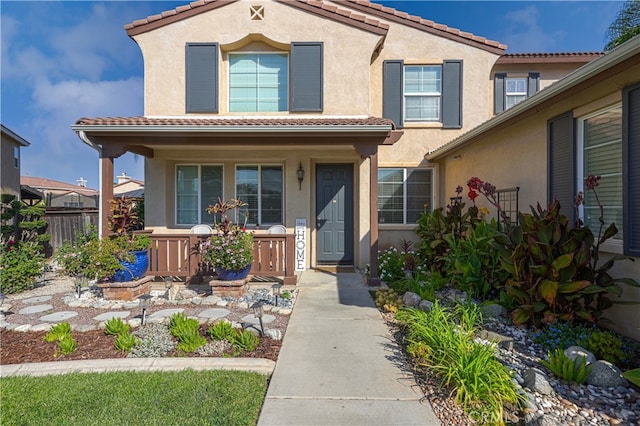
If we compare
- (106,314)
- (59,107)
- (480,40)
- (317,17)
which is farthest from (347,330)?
(59,107)

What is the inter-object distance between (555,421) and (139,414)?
3.17m

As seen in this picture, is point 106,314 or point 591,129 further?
point 106,314

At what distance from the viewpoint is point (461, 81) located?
Answer: 28.9 feet

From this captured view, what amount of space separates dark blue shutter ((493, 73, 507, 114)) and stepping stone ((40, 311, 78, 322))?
1078 centimetres

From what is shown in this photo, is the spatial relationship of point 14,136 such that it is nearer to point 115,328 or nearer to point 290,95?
point 290,95

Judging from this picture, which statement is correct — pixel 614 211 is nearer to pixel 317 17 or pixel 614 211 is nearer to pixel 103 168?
pixel 317 17

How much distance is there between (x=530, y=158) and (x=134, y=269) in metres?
7.20

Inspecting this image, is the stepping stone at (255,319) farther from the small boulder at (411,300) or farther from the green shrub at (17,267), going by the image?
the green shrub at (17,267)

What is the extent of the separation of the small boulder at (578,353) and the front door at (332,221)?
17.9ft

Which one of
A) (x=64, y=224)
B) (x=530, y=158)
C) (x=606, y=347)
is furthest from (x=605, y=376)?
(x=64, y=224)

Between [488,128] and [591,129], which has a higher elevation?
[488,128]

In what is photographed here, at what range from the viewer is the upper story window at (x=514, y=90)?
9.42 meters

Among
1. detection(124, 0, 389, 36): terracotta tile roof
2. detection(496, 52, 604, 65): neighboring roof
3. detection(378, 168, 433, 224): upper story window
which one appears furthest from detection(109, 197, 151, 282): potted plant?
detection(496, 52, 604, 65): neighboring roof

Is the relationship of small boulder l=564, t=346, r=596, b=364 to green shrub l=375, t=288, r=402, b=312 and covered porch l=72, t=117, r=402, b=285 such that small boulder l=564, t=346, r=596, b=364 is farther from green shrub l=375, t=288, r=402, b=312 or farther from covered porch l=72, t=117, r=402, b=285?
covered porch l=72, t=117, r=402, b=285
